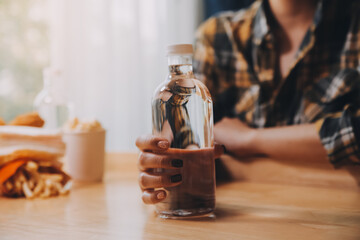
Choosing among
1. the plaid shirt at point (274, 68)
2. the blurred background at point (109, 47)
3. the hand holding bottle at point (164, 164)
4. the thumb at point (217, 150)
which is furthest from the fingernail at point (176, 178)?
the blurred background at point (109, 47)

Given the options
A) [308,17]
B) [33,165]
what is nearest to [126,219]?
[33,165]

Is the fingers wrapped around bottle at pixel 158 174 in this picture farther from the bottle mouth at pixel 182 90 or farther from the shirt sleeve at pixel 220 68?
the shirt sleeve at pixel 220 68

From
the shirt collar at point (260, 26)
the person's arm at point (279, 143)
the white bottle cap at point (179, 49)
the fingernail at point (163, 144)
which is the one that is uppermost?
the shirt collar at point (260, 26)

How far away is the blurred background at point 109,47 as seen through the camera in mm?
1947

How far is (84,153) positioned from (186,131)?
1.27 feet

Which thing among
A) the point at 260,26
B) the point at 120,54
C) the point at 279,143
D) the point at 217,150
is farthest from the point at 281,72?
the point at 120,54

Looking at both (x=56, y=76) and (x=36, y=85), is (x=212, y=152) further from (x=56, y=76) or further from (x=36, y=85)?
(x=36, y=85)

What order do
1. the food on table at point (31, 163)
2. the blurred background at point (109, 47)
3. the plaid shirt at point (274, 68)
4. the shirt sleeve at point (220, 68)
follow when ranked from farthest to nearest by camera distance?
the blurred background at point (109, 47) < the shirt sleeve at point (220, 68) < the plaid shirt at point (274, 68) < the food on table at point (31, 163)

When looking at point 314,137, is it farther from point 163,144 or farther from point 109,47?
point 109,47

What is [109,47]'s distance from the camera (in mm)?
2082

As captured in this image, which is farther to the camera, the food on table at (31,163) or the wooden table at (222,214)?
the food on table at (31,163)

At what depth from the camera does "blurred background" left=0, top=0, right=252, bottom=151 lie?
1.95 m

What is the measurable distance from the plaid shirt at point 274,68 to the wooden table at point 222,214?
40cm

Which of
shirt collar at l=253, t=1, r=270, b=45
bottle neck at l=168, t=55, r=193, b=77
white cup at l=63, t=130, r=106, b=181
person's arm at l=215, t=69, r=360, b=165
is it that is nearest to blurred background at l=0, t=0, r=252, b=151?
shirt collar at l=253, t=1, r=270, b=45
